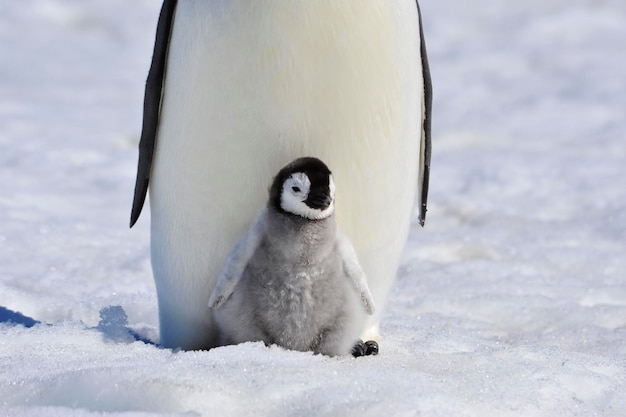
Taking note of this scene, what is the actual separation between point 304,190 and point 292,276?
0.74 ft

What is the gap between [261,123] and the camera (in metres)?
2.58

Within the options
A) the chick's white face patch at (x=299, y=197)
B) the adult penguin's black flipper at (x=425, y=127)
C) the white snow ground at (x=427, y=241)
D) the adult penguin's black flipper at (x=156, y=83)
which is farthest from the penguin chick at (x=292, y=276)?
the adult penguin's black flipper at (x=425, y=127)

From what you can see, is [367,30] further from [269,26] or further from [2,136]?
[2,136]

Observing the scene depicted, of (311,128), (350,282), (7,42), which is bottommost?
Answer: (350,282)

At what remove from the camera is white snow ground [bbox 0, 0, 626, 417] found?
7.01ft

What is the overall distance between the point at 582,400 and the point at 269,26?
1173mm

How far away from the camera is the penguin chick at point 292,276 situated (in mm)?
2451

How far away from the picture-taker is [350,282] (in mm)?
2590

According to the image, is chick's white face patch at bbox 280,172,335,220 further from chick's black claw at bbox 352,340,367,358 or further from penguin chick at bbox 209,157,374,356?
chick's black claw at bbox 352,340,367,358

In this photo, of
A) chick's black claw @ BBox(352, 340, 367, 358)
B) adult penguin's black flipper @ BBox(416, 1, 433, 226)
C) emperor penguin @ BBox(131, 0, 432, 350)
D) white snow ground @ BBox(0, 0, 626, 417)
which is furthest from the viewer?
adult penguin's black flipper @ BBox(416, 1, 433, 226)

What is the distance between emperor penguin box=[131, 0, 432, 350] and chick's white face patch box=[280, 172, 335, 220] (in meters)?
0.18

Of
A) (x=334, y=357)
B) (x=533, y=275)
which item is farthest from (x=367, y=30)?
(x=533, y=275)

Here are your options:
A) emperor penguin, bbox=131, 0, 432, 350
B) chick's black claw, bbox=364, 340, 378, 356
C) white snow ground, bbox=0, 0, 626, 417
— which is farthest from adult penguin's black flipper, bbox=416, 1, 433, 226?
chick's black claw, bbox=364, 340, 378, 356

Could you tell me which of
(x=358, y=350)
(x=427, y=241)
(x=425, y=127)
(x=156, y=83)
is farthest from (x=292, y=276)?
(x=427, y=241)
